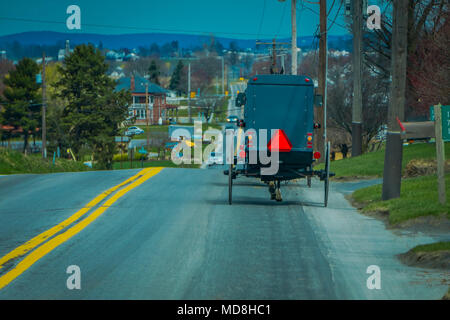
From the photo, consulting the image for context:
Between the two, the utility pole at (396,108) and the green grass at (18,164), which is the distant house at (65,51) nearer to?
the green grass at (18,164)

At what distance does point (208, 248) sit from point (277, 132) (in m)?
5.85

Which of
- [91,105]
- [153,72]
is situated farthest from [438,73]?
[153,72]

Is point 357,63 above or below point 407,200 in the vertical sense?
above

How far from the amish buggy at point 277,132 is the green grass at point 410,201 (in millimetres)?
1380

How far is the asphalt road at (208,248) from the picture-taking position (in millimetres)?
8422

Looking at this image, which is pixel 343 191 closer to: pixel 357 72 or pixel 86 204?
pixel 86 204

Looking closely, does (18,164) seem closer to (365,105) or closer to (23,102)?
(365,105)

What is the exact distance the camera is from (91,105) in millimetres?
63688

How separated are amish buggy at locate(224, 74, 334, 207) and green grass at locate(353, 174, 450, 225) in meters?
1.38

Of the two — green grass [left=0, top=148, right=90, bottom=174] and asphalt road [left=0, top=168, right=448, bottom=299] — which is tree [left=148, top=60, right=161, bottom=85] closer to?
green grass [left=0, top=148, right=90, bottom=174]

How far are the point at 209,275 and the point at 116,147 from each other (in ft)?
185

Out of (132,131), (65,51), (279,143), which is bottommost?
(132,131)

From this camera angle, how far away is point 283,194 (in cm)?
1848

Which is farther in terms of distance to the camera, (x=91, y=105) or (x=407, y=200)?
(x=91, y=105)
